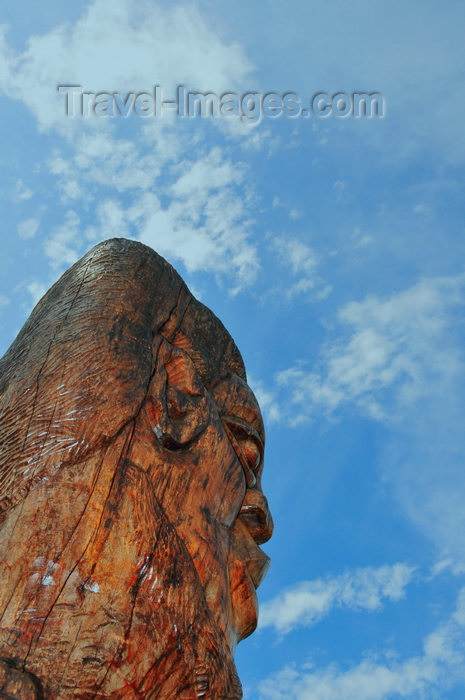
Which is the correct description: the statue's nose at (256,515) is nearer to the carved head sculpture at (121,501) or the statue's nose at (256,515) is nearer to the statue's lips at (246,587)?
the carved head sculpture at (121,501)

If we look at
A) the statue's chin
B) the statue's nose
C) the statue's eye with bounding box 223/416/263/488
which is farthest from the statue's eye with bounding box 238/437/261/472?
the statue's chin

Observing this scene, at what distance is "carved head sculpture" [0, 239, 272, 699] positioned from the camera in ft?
11.7

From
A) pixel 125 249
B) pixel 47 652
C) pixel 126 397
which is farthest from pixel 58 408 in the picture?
pixel 125 249

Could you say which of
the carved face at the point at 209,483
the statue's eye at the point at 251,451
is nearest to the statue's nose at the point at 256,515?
the carved face at the point at 209,483

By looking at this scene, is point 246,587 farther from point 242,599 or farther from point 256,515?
point 256,515

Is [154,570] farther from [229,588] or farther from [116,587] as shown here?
[229,588]

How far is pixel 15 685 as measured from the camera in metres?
3.21

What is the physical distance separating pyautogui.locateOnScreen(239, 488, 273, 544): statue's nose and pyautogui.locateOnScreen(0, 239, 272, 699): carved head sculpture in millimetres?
11

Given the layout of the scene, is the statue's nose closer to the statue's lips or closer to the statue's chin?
the statue's lips

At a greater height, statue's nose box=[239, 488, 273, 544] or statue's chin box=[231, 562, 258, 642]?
statue's nose box=[239, 488, 273, 544]

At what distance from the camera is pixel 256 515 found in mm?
5449

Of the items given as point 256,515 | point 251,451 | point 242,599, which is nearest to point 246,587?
point 242,599

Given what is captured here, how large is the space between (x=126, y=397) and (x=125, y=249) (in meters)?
1.68

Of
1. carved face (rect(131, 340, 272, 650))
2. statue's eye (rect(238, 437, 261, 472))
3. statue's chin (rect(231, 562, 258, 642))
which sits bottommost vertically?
statue's chin (rect(231, 562, 258, 642))
